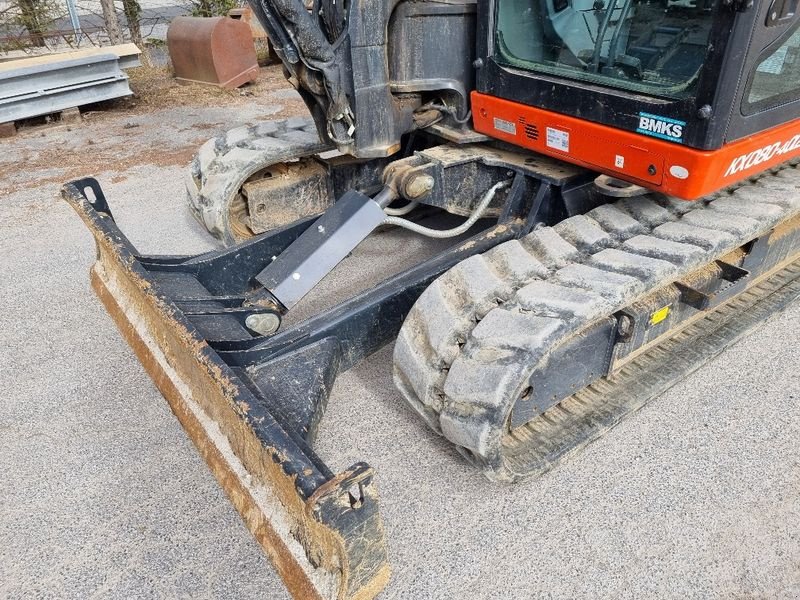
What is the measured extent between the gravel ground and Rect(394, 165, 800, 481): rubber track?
0.23 m

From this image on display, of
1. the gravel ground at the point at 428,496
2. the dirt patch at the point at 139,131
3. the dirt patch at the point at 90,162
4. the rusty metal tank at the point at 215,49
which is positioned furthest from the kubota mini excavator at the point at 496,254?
the rusty metal tank at the point at 215,49

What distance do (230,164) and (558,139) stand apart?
1.83 metres

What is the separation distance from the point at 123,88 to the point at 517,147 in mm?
6045

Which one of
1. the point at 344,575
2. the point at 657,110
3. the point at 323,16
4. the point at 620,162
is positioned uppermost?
the point at 323,16

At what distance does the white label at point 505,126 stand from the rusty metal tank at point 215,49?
20.7 feet

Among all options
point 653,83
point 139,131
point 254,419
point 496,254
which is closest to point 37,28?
point 139,131

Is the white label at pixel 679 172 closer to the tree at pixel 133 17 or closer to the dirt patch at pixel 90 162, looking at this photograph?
the dirt patch at pixel 90 162

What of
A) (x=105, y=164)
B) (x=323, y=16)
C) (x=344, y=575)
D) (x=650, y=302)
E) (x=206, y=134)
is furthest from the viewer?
(x=206, y=134)

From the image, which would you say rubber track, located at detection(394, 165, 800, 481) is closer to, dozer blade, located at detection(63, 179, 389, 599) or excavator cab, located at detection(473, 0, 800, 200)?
excavator cab, located at detection(473, 0, 800, 200)

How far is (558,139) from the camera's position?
2.74m

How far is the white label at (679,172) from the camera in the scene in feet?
7.52

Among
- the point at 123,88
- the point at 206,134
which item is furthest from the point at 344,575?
the point at 123,88

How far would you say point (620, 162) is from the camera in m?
2.53

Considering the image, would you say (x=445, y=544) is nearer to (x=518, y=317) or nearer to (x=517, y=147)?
(x=518, y=317)
